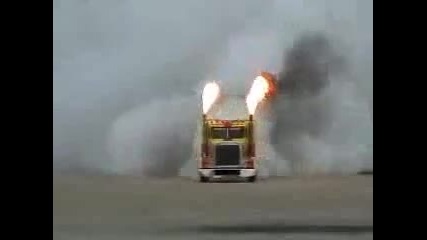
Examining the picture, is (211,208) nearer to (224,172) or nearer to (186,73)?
(224,172)

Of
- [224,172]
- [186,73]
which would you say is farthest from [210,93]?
[224,172]

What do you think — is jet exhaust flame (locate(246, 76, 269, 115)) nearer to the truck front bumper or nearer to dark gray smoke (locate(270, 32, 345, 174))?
dark gray smoke (locate(270, 32, 345, 174))

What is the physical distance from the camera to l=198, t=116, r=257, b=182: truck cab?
5.49ft

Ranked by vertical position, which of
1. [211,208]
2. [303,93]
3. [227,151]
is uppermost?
[303,93]

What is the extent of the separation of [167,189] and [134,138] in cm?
15

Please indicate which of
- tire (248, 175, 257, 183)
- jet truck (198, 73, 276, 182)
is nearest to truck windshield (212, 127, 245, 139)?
jet truck (198, 73, 276, 182)

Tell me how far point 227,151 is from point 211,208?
0.15 metres

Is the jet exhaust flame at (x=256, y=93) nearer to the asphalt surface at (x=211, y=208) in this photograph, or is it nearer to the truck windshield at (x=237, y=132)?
the truck windshield at (x=237, y=132)

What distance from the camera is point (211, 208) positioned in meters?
1.63

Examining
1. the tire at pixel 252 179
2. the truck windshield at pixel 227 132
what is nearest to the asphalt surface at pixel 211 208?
the tire at pixel 252 179

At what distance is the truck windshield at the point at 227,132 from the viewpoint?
169 cm

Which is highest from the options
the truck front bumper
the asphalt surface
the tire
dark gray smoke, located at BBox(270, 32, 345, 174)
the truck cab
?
dark gray smoke, located at BBox(270, 32, 345, 174)
